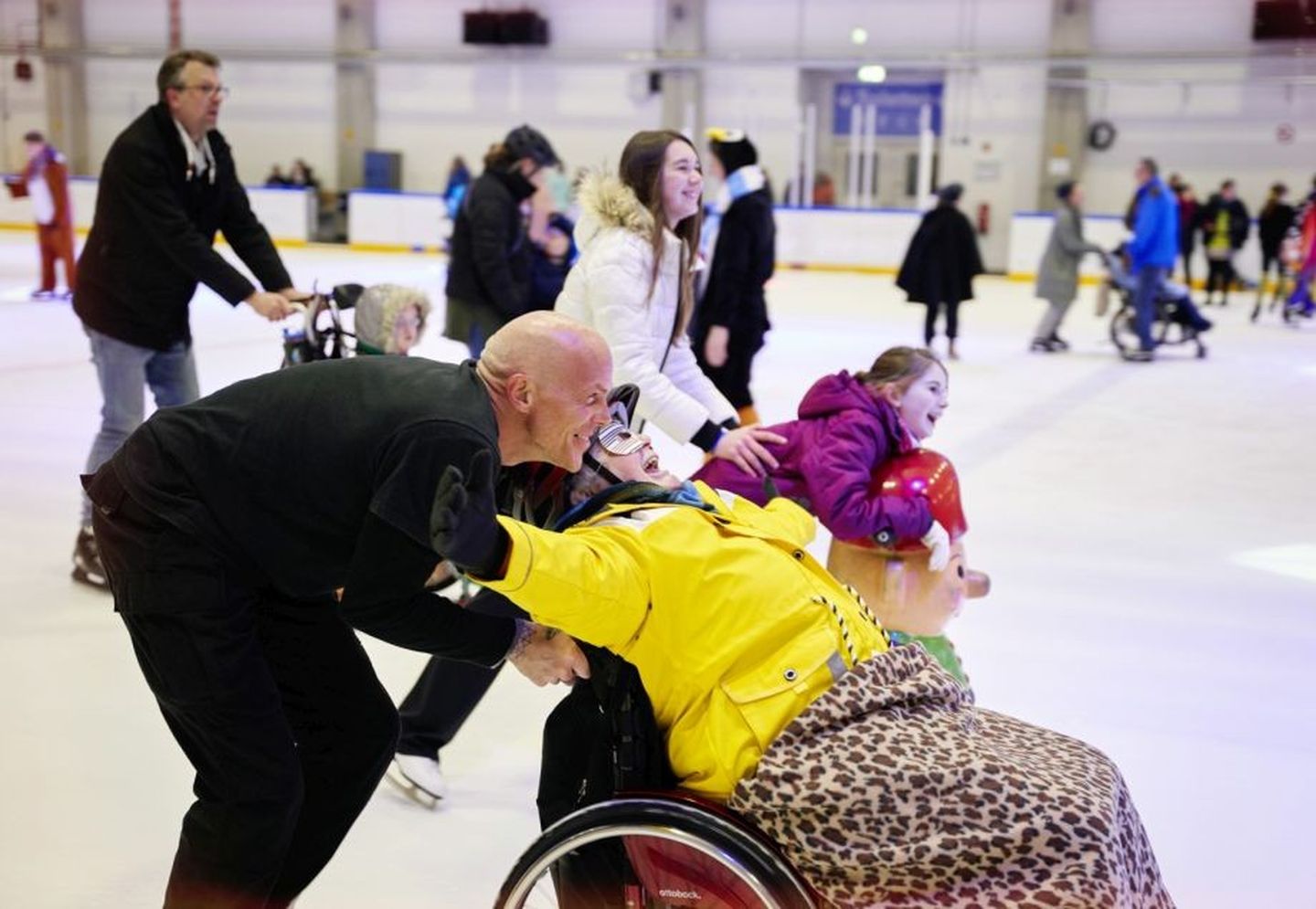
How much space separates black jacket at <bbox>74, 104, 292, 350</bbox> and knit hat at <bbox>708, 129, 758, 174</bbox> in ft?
5.15

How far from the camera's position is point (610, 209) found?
313 cm

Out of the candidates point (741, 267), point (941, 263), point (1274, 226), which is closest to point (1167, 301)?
point (941, 263)

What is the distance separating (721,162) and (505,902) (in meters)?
3.41

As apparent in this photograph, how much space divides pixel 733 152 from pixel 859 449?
89.3 inches

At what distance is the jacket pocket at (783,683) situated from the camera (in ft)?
5.96

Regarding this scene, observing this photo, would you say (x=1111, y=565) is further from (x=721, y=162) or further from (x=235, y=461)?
(x=235, y=461)

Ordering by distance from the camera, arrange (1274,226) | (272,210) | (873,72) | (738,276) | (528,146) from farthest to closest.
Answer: (272,210) → (873,72) → (1274,226) → (528,146) → (738,276)

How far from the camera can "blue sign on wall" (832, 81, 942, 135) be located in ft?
66.9

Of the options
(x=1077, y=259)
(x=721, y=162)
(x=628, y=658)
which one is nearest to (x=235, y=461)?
(x=628, y=658)

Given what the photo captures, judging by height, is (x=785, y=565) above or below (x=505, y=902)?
above

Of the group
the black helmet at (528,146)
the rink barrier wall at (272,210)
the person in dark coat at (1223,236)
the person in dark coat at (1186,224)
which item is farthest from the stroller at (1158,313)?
the rink barrier wall at (272,210)

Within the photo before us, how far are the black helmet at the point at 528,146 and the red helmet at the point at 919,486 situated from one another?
8.14ft

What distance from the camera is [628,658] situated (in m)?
1.86

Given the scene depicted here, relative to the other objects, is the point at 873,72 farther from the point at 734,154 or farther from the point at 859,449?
the point at 859,449
